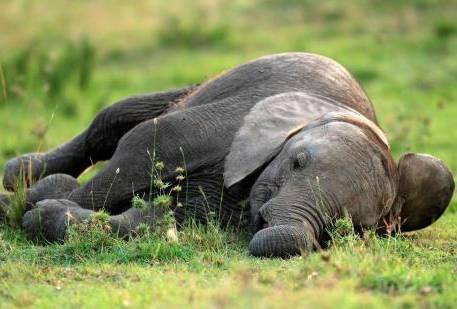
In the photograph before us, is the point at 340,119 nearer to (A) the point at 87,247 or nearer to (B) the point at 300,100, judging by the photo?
(B) the point at 300,100

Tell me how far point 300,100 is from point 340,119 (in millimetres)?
636

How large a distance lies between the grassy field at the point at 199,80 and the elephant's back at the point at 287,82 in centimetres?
109

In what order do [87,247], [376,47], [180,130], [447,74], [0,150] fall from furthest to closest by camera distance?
1. [376,47]
2. [447,74]
3. [0,150]
4. [180,130]
5. [87,247]

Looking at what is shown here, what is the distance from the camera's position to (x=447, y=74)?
1638 cm

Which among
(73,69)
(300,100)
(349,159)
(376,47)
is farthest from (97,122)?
(376,47)

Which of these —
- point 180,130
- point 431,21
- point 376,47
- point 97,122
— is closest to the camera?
point 180,130

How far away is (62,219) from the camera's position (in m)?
7.42

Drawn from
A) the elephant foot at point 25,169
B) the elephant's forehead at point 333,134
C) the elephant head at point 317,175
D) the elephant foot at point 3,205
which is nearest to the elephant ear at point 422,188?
the elephant head at point 317,175

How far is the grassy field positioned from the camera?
5.72 meters

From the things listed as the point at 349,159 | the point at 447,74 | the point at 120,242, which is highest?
the point at 349,159

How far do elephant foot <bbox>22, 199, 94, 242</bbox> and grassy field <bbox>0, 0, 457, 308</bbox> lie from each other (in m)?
0.13

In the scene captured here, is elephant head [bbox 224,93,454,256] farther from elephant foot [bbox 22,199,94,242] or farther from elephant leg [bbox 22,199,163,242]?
elephant foot [bbox 22,199,94,242]

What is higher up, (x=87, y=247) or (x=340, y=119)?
(x=340, y=119)

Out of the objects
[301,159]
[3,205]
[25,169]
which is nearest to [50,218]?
[3,205]
